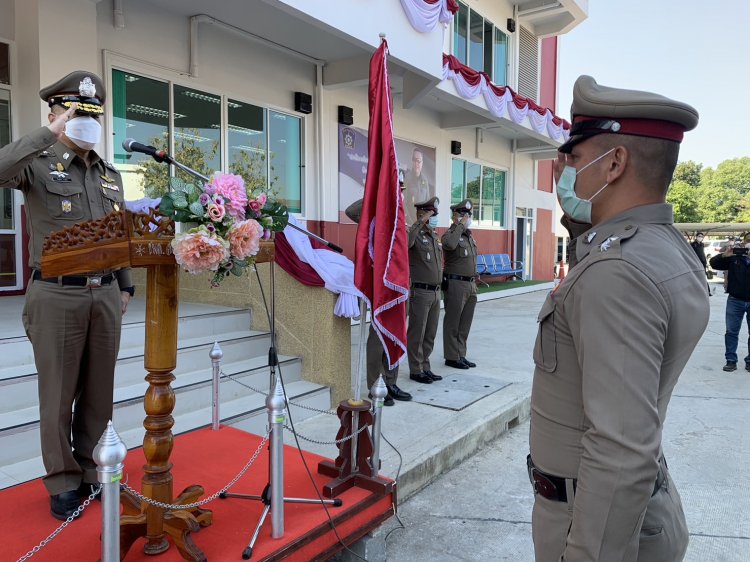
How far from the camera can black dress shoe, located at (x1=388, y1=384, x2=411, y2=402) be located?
5332 millimetres

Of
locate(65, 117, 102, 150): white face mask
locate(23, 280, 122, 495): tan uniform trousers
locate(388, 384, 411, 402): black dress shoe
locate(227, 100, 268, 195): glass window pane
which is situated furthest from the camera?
locate(227, 100, 268, 195): glass window pane

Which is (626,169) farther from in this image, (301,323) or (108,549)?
(301,323)

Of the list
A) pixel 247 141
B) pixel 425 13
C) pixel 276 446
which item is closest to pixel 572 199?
pixel 276 446

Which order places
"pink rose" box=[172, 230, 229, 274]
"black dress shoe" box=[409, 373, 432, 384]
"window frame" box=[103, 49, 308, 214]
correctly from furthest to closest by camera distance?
"window frame" box=[103, 49, 308, 214], "black dress shoe" box=[409, 373, 432, 384], "pink rose" box=[172, 230, 229, 274]

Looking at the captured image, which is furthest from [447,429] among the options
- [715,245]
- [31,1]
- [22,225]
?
[715,245]

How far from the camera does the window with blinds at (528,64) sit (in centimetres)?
1633

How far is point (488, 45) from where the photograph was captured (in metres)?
14.9

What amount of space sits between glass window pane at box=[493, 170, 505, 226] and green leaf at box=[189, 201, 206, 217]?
15.5 meters

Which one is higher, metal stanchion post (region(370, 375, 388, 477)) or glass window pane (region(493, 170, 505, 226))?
glass window pane (region(493, 170, 505, 226))

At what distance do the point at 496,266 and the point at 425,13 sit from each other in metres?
8.86

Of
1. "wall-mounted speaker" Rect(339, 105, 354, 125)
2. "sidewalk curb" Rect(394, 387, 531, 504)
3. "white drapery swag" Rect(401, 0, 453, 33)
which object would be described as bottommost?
"sidewalk curb" Rect(394, 387, 531, 504)

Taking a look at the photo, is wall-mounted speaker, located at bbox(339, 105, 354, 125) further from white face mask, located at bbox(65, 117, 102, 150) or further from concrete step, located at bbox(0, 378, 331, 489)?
white face mask, located at bbox(65, 117, 102, 150)

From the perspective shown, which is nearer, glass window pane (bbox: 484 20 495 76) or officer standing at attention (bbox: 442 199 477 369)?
officer standing at attention (bbox: 442 199 477 369)

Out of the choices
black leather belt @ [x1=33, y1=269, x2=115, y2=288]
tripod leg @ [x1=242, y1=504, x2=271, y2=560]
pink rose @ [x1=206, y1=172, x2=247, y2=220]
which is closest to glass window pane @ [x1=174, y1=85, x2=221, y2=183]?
black leather belt @ [x1=33, y1=269, x2=115, y2=288]
